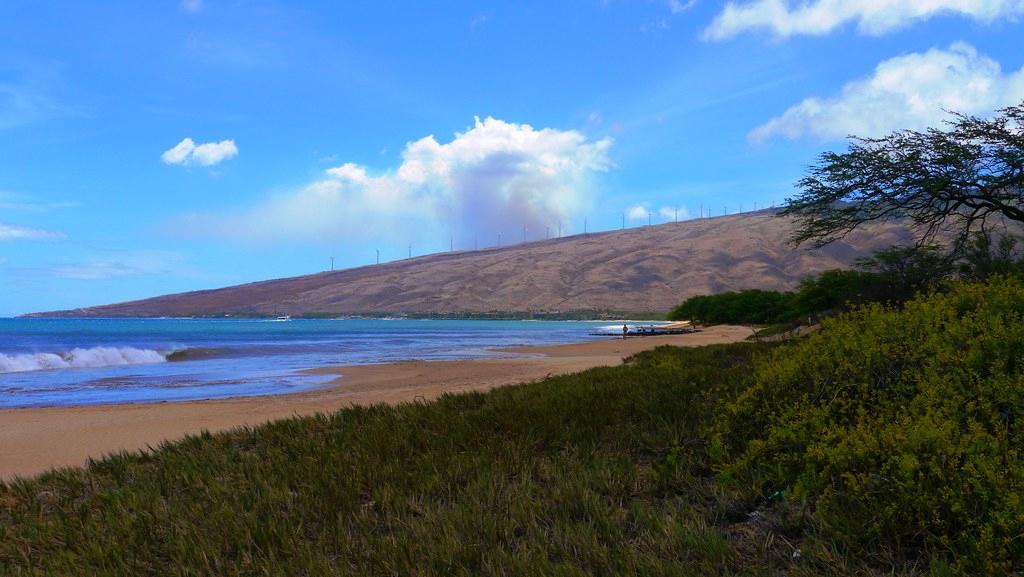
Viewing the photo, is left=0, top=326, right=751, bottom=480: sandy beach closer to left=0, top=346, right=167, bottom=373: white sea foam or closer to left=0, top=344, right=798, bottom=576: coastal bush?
left=0, top=344, right=798, bottom=576: coastal bush

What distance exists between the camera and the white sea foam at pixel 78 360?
32719 millimetres

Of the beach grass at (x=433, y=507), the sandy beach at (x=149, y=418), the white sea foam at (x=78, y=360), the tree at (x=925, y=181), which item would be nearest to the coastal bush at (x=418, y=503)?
the beach grass at (x=433, y=507)

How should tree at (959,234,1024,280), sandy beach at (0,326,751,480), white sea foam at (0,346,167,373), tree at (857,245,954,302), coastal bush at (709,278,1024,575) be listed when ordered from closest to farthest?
coastal bush at (709,278,1024,575), sandy beach at (0,326,751,480), tree at (959,234,1024,280), tree at (857,245,954,302), white sea foam at (0,346,167,373)

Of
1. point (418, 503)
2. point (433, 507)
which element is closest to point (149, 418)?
point (418, 503)

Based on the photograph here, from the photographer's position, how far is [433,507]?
4.50 meters

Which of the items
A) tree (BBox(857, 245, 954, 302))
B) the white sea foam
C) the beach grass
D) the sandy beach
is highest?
tree (BBox(857, 245, 954, 302))

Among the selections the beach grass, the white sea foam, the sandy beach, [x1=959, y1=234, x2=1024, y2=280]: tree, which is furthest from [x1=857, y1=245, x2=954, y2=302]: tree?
the white sea foam

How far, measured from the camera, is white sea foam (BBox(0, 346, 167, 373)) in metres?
32.7

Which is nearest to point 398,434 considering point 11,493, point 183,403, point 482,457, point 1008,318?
point 482,457

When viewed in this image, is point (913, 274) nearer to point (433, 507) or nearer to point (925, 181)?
point (925, 181)

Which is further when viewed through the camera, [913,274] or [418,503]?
[913,274]

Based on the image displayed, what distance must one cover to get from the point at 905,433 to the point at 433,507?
3.08m

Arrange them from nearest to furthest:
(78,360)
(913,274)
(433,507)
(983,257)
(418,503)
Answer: (433,507), (418,503), (913,274), (983,257), (78,360)

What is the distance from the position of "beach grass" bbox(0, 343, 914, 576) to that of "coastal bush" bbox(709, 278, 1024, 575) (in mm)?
323
